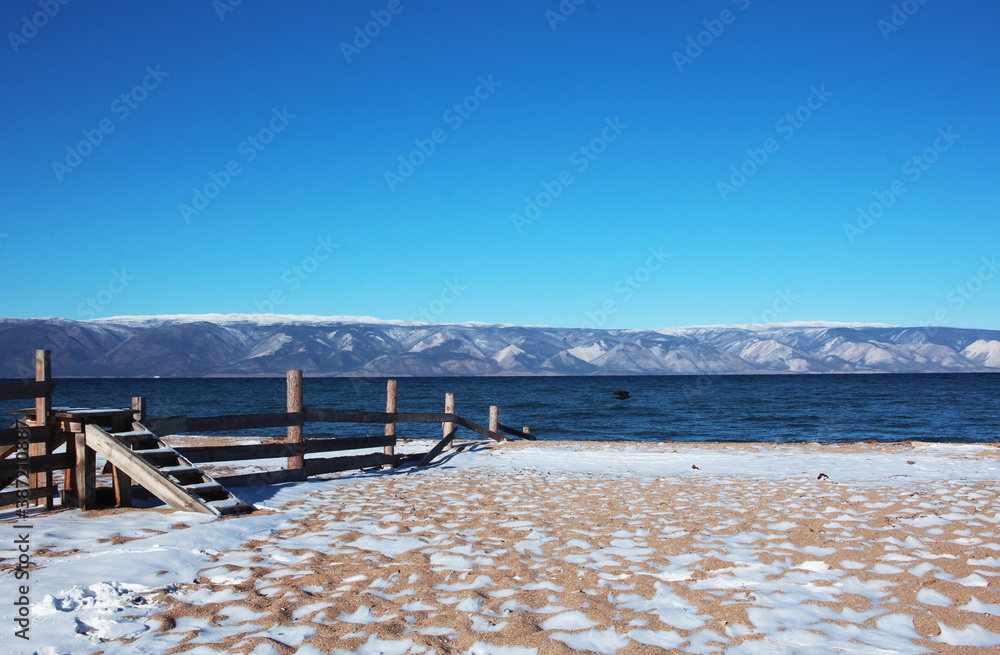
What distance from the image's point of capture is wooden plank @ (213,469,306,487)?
27.0 feet

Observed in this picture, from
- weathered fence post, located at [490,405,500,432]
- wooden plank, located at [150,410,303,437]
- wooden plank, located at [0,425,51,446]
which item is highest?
wooden plank, located at [0,425,51,446]

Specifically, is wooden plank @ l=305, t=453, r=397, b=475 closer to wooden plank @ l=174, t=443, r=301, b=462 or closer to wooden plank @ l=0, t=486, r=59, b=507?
wooden plank @ l=174, t=443, r=301, b=462

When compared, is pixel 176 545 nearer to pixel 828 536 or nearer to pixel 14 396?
pixel 14 396

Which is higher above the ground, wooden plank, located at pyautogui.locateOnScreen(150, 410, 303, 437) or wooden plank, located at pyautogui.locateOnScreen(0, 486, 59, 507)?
wooden plank, located at pyautogui.locateOnScreen(150, 410, 303, 437)

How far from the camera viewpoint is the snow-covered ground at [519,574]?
3725 mm

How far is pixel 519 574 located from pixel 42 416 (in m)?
5.72

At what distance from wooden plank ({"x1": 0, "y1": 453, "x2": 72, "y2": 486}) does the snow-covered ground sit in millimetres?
556

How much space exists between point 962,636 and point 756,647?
129cm

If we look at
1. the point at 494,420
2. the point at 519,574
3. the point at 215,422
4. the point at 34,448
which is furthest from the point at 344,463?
the point at 494,420

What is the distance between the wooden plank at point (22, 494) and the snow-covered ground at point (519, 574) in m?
0.32

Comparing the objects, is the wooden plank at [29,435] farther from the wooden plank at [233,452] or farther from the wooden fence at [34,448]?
the wooden plank at [233,452]

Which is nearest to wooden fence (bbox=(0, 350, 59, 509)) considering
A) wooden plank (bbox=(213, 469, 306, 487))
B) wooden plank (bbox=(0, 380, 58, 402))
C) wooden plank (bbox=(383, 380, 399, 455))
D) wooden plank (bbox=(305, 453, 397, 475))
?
wooden plank (bbox=(0, 380, 58, 402))

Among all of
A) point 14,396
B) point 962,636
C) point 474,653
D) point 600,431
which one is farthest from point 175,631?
point 600,431

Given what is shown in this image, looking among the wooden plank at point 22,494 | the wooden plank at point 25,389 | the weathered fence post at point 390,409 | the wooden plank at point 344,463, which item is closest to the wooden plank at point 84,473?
the wooden plank at point 22,494
